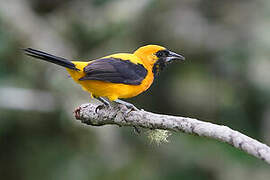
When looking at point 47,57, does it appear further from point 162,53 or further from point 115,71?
point 162,53

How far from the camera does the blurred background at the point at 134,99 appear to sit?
7.12m

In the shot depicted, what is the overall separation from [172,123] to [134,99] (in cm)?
547

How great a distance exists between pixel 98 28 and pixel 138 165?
262 cm

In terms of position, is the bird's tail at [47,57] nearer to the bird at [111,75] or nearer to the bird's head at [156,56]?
the bird at [111,75]

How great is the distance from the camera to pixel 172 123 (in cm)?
314

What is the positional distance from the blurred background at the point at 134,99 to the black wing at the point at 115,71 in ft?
7.38

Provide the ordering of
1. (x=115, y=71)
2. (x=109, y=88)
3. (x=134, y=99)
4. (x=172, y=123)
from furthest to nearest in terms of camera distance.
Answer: (x=134, y=99) < (x=115, y=71) < (x=109, y=88) < (x=172, y=123)

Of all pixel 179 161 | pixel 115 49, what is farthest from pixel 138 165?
pixel 115 49

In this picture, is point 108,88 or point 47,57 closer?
point 47,57

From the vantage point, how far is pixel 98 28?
321 inches

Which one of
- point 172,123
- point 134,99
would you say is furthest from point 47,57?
point 134,99

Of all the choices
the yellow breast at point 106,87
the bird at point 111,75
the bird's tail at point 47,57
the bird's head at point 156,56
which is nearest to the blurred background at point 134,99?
the bird's head at point 156,56

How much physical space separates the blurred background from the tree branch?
9.44ft

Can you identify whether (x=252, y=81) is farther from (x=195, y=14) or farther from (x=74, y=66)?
(x=74, y=66)
